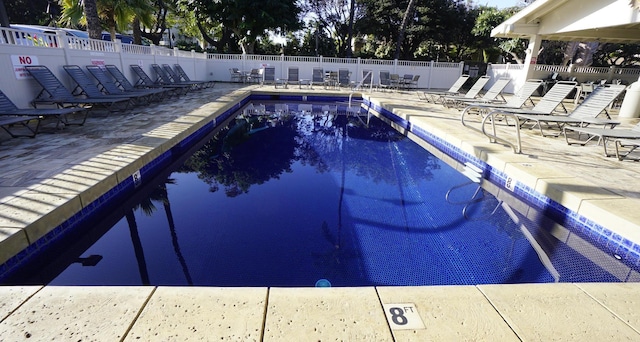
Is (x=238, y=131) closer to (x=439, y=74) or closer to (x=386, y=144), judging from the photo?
(x=386, y=144)

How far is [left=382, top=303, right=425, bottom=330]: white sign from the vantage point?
1.66m

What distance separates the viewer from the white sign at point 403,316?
5.44ft

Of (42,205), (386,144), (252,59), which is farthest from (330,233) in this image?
(252,59)

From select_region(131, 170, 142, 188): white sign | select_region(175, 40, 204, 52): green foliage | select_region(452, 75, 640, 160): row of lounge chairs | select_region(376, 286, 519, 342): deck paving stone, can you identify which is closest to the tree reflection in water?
select_region(131, 170, 142, 188): white sign

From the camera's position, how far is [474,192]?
457cm

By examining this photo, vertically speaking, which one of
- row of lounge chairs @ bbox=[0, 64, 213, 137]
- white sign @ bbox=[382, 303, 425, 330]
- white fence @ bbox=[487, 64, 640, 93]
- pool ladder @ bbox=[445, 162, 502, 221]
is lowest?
pool ladder @ bbox=[445, 162, 502, 221]

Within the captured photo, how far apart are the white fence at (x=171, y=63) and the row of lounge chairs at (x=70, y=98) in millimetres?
215

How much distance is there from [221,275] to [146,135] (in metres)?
3.43

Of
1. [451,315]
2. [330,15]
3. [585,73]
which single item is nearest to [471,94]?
[585,73]

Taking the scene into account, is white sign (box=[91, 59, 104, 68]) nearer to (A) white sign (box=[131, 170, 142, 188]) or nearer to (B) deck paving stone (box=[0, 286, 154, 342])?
(A) white sign (box=[131, 170, 142, 188])

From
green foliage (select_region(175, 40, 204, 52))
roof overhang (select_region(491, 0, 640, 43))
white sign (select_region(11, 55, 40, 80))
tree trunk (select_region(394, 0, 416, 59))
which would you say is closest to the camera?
white sign (select_region(11, 55, 40, 80))

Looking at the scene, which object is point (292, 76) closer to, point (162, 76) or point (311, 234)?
point (162, 76)

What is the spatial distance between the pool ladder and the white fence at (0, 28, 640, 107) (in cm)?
719

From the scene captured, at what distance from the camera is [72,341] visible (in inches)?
59.3
